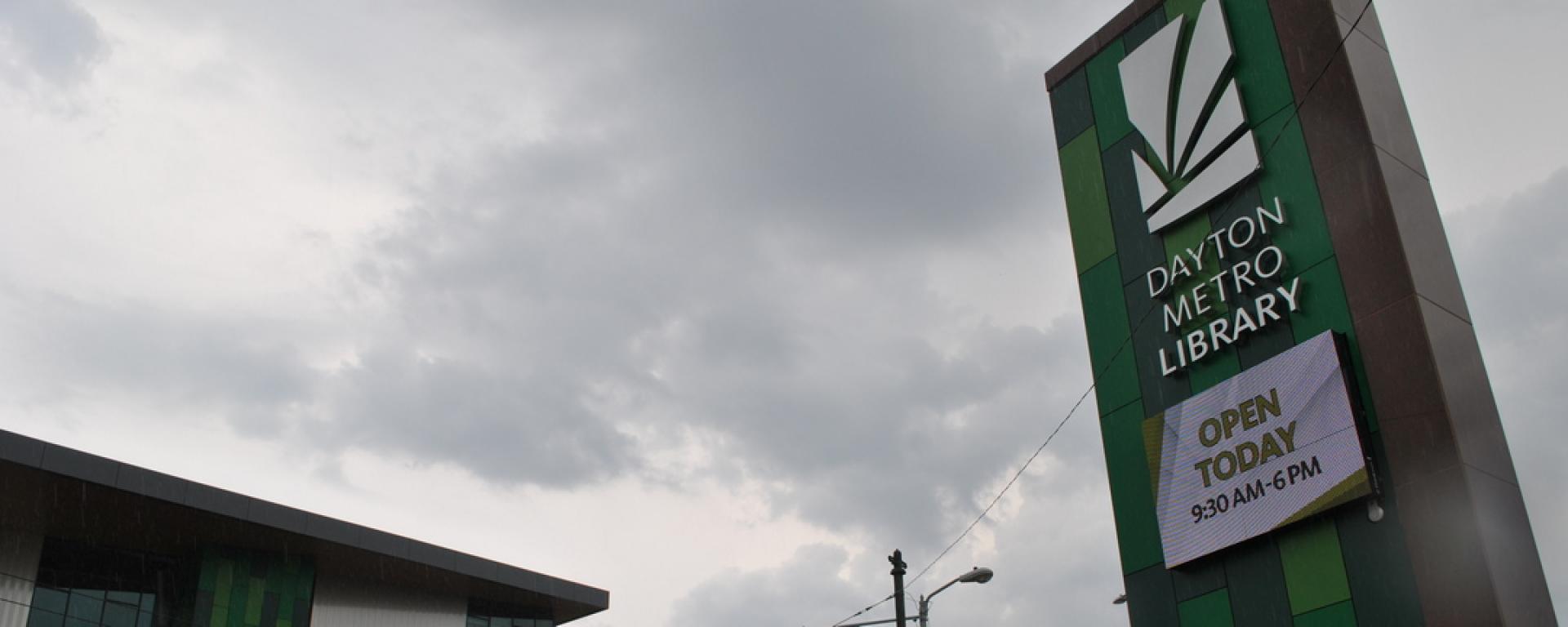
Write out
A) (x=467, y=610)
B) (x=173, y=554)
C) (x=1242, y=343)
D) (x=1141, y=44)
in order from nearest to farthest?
1. (x=1242, y=343)
2. (x=1141, y=44)
3. (x=173, y=554)
4. (x=467, y=610)

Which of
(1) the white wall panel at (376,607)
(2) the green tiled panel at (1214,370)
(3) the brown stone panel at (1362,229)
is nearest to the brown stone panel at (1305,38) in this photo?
(3) the brown stone panel at (1362,229)

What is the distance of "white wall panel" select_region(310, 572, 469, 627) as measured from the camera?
36.0 m

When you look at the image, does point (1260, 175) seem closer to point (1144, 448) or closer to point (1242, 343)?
point (1242, 343)

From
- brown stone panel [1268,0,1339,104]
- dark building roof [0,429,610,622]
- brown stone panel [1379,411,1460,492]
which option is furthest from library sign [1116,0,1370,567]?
dark building roof [0,429,610,622]

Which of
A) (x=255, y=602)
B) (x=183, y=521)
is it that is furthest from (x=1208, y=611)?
(x=183, y=521)

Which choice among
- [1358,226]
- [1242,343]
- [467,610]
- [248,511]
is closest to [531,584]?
[467,610]

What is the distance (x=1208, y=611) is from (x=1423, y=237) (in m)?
7.50

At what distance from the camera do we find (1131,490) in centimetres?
2600

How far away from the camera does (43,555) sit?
3241 cm

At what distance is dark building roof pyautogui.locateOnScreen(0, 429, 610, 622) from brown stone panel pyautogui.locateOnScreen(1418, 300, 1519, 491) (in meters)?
26.4

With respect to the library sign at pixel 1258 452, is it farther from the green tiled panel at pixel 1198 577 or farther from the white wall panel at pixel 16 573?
the white wall panel at pixel 16 573

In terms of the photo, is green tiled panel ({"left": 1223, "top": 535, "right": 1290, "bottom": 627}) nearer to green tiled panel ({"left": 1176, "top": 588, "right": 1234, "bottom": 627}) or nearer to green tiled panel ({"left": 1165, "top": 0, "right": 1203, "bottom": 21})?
green tiled panel ({"left": 1176, "top": 588, "right": 1234, "bottom": 627})

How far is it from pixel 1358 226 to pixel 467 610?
92.7 feet

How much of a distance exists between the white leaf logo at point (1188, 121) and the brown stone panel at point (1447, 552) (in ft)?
23.3
